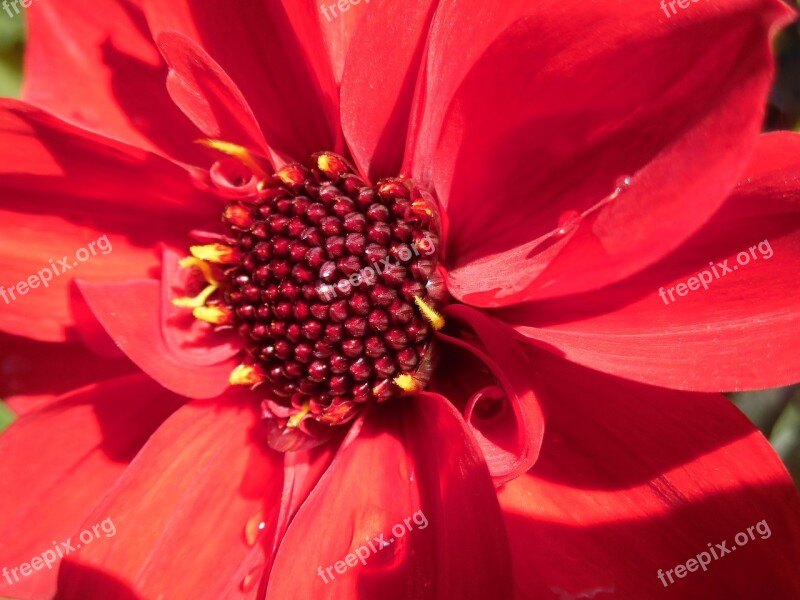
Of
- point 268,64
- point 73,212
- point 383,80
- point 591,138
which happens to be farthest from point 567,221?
point 73,212

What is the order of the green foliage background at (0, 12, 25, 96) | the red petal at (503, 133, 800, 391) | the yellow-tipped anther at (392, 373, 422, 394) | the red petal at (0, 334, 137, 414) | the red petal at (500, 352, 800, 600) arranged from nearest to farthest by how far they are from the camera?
the red petal at (503, 133, 800, 391), the red petal at (500, 352, 800, 600), the yellow-tipped anther at (392, 373, 422, 394), the red petal at (0, 334, 137, 414), the green foliage background at (0, 12, 25, 96)

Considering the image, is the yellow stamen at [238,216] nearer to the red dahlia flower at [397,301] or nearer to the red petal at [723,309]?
the red dahlia flower at [397,301]

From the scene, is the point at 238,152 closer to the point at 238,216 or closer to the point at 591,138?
the point at 238,216

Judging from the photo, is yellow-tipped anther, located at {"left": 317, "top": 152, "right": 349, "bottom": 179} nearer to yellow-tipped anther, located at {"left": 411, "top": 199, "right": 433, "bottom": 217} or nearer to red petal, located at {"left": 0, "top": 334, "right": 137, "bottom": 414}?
yellow-tipped anther, located at {"left": 411, "top": 199, "right": 433, "bottom": 217}

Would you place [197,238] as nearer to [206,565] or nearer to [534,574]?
[206,565]

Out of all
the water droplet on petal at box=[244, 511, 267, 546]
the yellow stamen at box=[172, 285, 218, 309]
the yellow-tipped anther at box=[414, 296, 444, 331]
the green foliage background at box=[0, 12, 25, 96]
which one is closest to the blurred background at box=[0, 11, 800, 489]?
the yellow-tipped anther at box=[414, 296, 444, 331]
